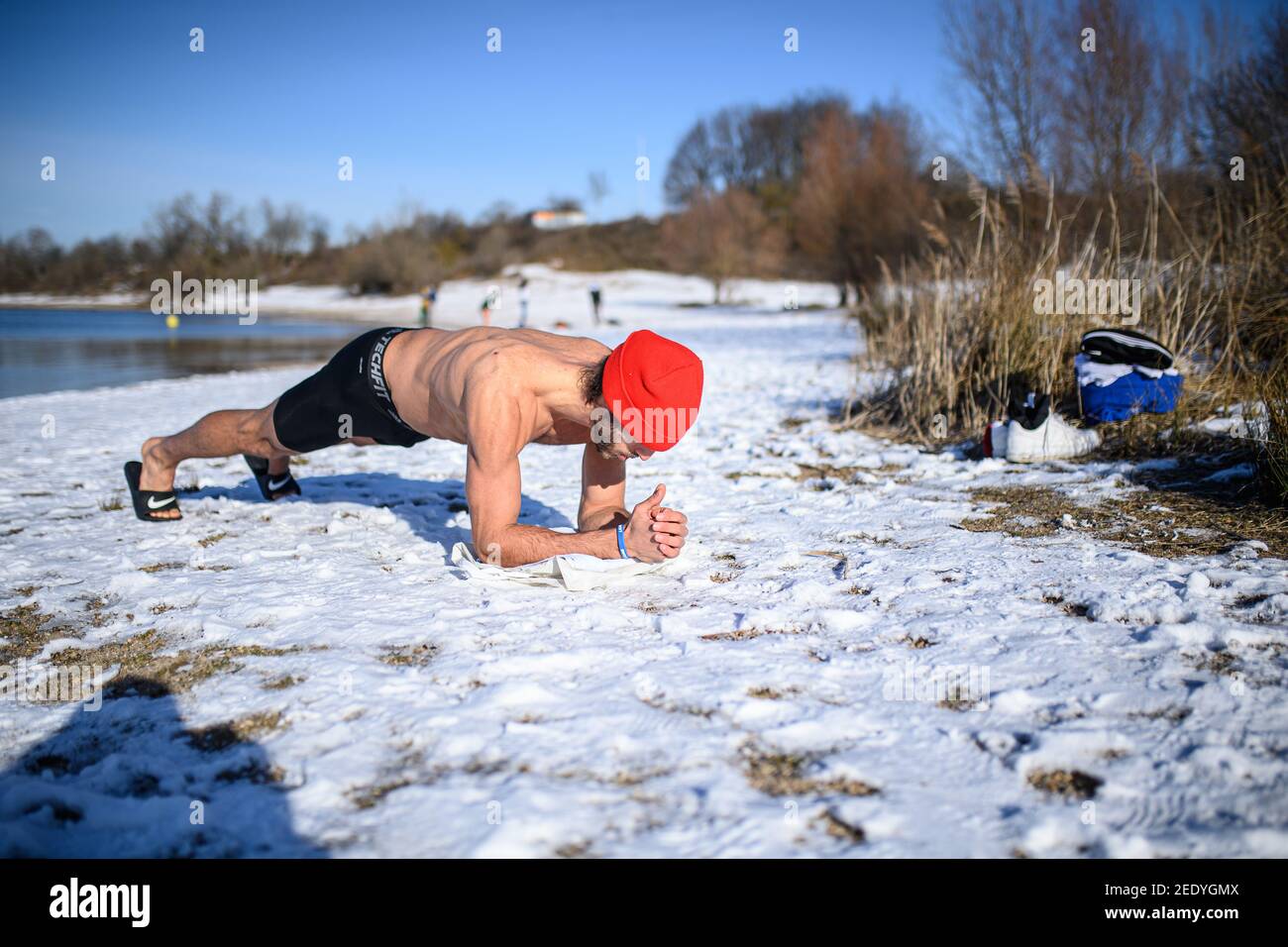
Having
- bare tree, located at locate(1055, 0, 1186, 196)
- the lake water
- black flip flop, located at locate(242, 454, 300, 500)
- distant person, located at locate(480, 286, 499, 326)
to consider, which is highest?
bare tree, located at locate(1055, 0, 1186, 196)

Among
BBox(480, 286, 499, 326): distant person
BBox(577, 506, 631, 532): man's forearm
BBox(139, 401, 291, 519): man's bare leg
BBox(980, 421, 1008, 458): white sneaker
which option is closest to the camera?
BBox(577, 506, 631, 532): man's forearm

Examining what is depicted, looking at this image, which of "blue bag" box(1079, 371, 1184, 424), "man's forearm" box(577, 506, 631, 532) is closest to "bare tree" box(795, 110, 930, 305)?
"blue bag" box(1079, 371, 1184, 424)

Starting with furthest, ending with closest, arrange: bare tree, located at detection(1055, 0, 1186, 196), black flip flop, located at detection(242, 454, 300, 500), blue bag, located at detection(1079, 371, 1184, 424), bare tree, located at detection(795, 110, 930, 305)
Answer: bare tree, located at detection(795, 110, 930, 305) → bare tree, located at detection(1055, 0, 1186, 196) → blue bag, located at detection(1079, 371, 1184, 424) → black flip flop, located at detection(242, 454, 300, 500)

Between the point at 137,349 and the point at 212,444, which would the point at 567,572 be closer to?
the point at 212,444

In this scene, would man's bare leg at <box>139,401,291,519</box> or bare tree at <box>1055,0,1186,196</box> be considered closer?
man's bare leg at <box>139,401,291,519</box>

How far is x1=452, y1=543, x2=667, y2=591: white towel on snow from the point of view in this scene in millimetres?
2691

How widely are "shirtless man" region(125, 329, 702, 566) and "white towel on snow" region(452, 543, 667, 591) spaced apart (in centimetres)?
4

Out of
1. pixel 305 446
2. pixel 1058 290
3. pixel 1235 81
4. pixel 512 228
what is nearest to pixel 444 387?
pixel 305 446

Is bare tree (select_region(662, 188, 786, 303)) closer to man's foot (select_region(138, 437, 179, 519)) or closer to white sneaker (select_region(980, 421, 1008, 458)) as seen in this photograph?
white sneaker (select_region(980, 421, 1008, 458))

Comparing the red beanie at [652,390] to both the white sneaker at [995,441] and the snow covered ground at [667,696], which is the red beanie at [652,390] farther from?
the white sneaker at [995,441]

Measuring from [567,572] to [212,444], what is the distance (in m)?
2.04

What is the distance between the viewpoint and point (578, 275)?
4397 centimetres

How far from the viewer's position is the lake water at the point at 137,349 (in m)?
12.2

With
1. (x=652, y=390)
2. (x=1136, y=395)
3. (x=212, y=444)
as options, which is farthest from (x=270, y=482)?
(x=1136, y=395)
